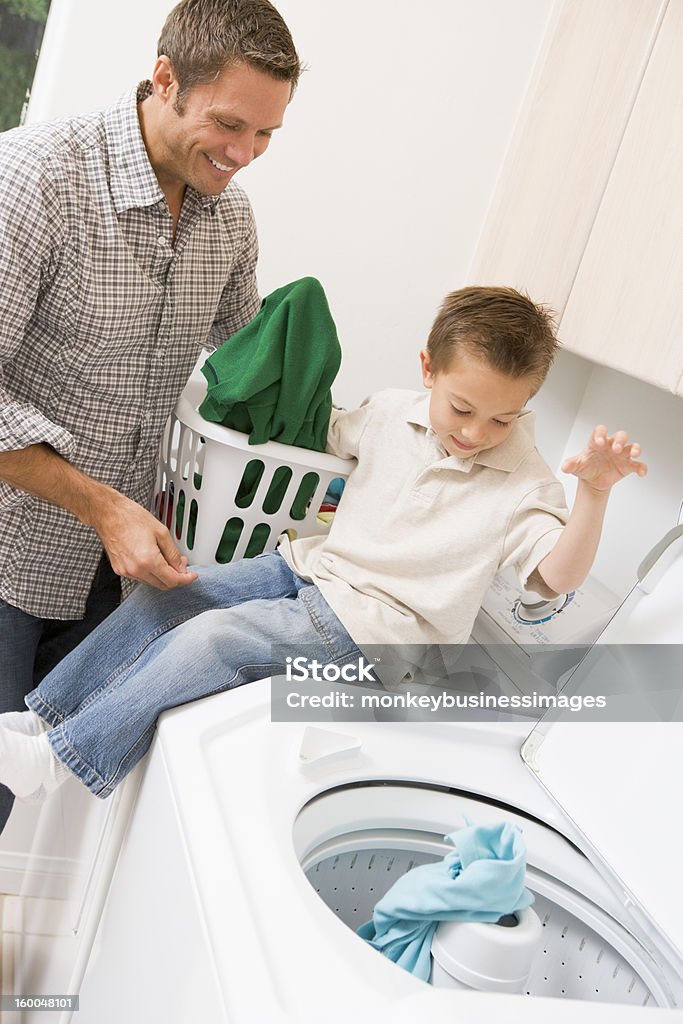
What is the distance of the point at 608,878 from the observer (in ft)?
3.62

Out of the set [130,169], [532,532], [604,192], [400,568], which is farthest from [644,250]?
[130,169]

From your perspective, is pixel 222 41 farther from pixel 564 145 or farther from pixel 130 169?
pixel 564 145

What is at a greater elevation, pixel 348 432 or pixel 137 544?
pixel 348 432

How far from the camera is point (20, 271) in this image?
3.99 feet

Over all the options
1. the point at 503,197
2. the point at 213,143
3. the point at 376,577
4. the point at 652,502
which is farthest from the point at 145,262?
the point at 652,502

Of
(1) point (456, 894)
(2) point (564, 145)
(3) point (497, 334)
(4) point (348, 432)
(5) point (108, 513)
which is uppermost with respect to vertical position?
(2) point (564, 145)

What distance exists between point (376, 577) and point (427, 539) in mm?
88

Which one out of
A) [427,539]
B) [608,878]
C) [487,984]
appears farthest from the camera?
[427,539]

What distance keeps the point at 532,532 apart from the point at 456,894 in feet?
1.69

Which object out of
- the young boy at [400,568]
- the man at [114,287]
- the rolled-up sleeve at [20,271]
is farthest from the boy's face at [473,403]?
the rolled-up sleeve at [20,271]

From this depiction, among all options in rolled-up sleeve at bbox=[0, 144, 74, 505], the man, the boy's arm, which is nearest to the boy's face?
the boy's arm

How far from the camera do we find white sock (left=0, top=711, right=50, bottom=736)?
4.07 ft

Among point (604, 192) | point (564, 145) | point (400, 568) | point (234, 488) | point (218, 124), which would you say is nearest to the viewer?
point (218, 124)

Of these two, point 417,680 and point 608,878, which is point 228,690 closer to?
point 417,680
